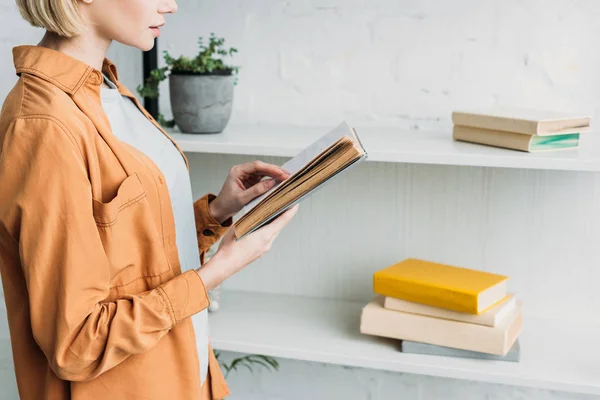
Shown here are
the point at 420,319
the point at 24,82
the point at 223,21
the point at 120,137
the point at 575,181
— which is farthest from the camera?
the point at 223,21

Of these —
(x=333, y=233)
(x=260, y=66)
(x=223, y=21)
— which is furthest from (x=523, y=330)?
(x=223, y=21)

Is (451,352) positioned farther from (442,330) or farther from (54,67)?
(54,67)

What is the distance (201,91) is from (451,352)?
2.29 feet

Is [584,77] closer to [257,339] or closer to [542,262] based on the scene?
[542,262]

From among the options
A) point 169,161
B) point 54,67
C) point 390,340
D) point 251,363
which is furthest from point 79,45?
point 251,363

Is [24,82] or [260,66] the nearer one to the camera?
[24,82]

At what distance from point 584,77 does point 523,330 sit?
531 mm

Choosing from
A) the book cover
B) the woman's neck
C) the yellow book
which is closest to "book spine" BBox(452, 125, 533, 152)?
the yellow book

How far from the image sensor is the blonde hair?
0.91 m

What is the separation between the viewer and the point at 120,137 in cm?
103

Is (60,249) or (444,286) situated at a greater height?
(60,249)

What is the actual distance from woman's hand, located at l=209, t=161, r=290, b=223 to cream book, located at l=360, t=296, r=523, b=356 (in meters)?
0.37

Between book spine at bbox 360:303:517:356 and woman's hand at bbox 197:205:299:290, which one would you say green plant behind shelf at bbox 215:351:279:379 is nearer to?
book spine at bbox 360:303:517:356

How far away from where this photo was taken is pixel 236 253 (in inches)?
40.1
